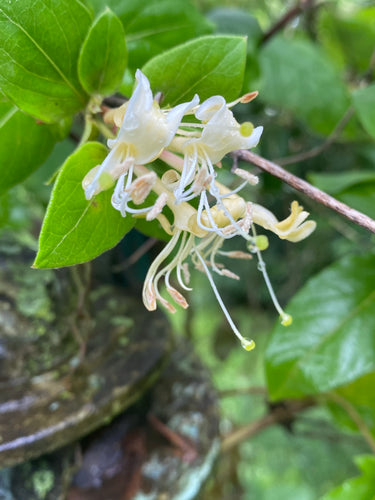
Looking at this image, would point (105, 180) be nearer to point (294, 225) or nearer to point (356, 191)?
point (294, 225)

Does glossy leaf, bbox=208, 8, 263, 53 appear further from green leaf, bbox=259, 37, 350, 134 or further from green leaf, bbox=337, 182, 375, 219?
green leaf, bbox=337, 182, 375, 219

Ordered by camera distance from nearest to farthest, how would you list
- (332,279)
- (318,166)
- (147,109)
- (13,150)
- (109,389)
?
(147,109) < (13,150) < (109,389) < (332,279) < (318,166)

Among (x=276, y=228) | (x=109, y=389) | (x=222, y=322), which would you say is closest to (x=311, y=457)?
(x=222, y=322)

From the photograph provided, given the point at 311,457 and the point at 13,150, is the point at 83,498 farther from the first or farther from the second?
the point at 311,457

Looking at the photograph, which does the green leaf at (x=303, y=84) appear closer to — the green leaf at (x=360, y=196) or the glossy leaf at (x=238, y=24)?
the glossy leaf at (x=238, y=24)

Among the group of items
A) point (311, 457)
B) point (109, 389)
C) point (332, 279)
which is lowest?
point (311, 457)

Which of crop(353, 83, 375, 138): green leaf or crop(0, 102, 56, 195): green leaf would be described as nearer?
crop(0, 102, 56, 195): green leaf

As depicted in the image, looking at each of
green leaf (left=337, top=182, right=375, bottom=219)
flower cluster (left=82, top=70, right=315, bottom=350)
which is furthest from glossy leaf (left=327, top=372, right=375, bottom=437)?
flower cluster (left=82, top=70, right=315, bottom=350)
